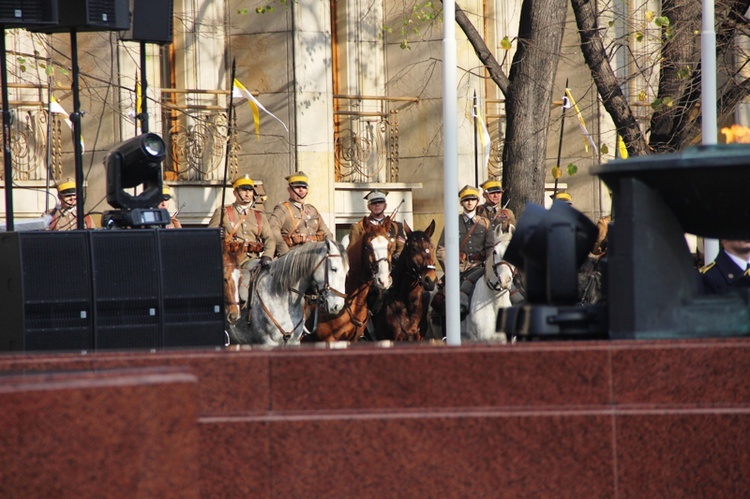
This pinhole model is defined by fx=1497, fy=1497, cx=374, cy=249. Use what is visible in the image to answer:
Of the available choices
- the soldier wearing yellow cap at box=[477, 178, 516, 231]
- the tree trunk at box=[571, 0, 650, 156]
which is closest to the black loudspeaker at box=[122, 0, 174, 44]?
the soldier wearing yellow cap at box=[477, 178, 516, 231]

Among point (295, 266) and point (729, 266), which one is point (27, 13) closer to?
point (729, 266)

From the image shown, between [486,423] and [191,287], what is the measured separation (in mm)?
4868

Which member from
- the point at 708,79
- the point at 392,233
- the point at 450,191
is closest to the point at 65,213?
the point at 392,233

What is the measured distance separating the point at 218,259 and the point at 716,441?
544 centimetres

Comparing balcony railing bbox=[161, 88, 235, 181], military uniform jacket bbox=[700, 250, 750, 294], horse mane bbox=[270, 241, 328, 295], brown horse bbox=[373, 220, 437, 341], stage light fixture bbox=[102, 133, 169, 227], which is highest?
balcony railing bbox=[161, 88, 235, 181]

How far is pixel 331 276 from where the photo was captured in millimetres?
17016

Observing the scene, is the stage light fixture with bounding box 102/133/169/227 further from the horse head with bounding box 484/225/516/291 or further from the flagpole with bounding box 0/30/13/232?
the horse head with bounding box 484/225/516/291

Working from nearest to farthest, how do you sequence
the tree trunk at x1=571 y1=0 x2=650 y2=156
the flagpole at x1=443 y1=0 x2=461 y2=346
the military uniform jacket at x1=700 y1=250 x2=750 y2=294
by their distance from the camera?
the military uniform jacket at x1=700 y1=250 x2=750 y2=294 < the flagpole at x1=443 y1=0 x2=461 y2=346 < the tree trunk at x1=571 y1=0 x2=650 y2=156

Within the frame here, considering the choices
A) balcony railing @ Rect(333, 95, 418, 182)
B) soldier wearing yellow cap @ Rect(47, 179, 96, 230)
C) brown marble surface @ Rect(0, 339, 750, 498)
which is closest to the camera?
brown marble surface @ Rect(0, 339, 750, 498)

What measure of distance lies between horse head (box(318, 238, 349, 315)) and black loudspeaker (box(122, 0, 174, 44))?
18.4 ft

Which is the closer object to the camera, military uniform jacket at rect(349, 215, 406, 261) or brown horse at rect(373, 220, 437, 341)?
brown horse at rect(373, 220, 437, 341)

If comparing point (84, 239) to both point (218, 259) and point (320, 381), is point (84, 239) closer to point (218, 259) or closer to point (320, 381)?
point (218, 259)

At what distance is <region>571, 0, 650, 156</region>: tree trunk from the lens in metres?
19.3

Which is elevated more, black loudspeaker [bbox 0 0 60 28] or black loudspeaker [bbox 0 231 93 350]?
black loudspeaker [bbox 0 0 60 28]
